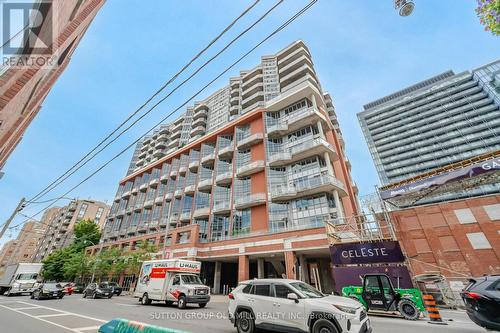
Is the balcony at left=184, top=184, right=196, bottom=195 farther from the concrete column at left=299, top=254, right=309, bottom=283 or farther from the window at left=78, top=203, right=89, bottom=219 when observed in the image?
the window at left=78, top=203, right=89, bottom=219

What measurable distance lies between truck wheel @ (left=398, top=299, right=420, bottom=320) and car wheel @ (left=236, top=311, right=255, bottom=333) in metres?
7.03

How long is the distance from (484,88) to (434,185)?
90.6m

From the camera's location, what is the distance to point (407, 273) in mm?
10922

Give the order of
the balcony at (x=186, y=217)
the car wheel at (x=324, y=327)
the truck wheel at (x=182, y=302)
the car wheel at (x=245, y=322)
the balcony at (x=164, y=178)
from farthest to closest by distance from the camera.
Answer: the balcony at (x=164, y=178)
the balcony at (x=186, y=217)
the truck wheel at (x=182, y=302)
the car wheel at (x=245, y=322)
the car wheel at (x=324, y=327)

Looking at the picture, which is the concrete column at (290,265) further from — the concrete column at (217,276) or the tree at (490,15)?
the tree at (490,15)

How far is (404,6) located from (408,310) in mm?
10988

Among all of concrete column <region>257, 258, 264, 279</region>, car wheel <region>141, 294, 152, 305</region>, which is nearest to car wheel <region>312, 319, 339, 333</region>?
car wheel <region>141, 294, 152, 305</region>

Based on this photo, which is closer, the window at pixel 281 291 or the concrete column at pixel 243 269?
the window at pixel 281 291

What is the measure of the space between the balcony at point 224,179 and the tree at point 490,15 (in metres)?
27.5

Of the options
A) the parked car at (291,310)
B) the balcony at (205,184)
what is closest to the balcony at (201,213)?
the balcony at (205,184)

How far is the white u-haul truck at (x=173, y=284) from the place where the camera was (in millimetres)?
12656

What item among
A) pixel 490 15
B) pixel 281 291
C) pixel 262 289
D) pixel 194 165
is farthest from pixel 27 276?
pixel 490 15

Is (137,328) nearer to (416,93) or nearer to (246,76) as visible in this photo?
(246,76)

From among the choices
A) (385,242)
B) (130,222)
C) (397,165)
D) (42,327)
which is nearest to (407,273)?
(385,242)
